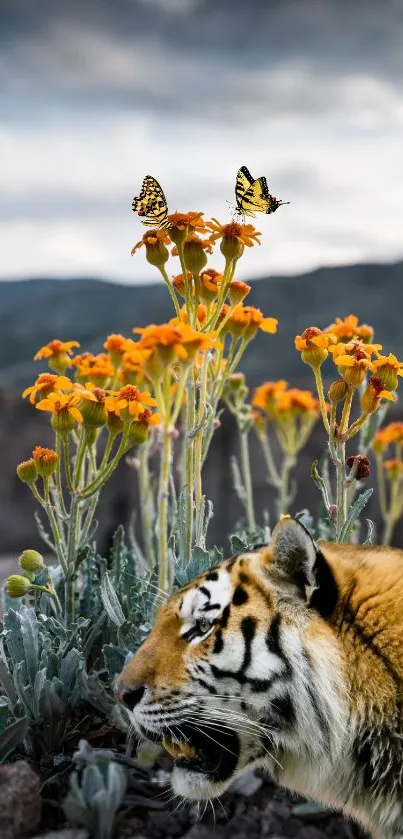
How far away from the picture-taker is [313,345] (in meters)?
3.04

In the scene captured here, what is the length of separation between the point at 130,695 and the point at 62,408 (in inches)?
38.9

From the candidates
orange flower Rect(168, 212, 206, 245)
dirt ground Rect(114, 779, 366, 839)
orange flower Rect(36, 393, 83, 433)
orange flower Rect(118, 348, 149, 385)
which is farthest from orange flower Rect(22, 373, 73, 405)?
dirt ground Rect(114, 779, 366, 839)

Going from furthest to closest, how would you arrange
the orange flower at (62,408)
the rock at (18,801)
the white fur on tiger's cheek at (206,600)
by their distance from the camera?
the orange flower at (62,408)
the rock at (18,801)
the white fur on tiger's cheek at (206,600)

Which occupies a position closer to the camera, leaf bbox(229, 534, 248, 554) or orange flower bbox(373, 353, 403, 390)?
orange flower bbox(373, 353, 403, 390)

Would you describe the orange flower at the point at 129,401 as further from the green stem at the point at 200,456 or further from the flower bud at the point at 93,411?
the green stem at the point at 200,456

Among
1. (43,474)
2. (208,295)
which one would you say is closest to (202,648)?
(43,474)

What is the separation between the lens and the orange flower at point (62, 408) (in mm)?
2919

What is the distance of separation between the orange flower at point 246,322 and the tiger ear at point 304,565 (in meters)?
1.25

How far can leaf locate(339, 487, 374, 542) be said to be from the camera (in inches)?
117

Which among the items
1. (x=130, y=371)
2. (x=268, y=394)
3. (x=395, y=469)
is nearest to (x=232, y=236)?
(x=130, y=371)

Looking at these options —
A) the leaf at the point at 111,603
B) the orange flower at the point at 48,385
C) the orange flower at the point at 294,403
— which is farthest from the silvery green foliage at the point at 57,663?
the orange flower at the point at 294,403

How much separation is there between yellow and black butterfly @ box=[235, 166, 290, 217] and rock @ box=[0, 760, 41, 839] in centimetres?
176

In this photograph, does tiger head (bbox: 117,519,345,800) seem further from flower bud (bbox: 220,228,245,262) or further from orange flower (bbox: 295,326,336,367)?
flower bud (bbox: 220,228,245,262)

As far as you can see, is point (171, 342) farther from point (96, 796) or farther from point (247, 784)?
point (247, 784)
